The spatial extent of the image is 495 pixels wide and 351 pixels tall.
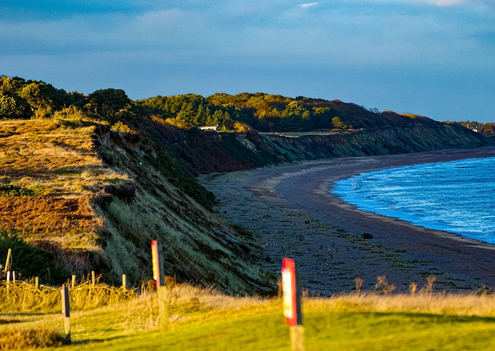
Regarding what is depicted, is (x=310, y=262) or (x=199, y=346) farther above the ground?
(x=199, y=346)

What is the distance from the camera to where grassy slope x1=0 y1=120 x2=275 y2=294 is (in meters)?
17.3

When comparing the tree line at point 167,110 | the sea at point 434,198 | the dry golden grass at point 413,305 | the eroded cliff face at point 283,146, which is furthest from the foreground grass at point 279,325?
the eroded cliff face at point 283,146

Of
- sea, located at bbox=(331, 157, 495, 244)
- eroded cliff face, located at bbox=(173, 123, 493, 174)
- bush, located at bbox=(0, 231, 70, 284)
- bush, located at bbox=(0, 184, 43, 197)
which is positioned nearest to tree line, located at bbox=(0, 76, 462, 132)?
eroded cliff face, located at bbox=(173, 123, 493, 174)

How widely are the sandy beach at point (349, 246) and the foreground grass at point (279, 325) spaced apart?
3.95 metres

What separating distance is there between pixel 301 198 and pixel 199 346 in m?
51.6

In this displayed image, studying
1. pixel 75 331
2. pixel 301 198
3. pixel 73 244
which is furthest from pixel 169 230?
pixel 301 198

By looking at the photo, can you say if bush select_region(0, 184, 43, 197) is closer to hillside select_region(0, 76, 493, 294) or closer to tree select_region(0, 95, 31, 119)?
hillside select_region(0, 76, 493, 294)

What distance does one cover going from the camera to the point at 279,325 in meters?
7.53

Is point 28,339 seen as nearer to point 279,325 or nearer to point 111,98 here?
point 279,325

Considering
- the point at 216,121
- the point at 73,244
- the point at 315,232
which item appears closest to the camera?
the point at 73,244

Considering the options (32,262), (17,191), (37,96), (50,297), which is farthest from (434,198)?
(50,297)

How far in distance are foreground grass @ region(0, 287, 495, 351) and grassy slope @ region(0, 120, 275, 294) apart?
16.6 ft

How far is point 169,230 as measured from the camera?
22.3 m

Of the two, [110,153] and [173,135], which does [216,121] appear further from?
[110,153]
